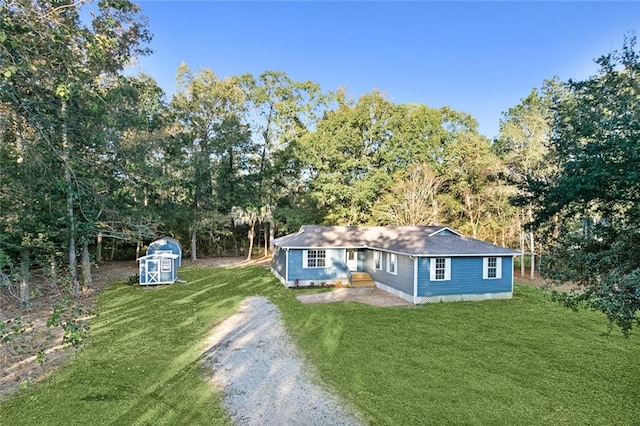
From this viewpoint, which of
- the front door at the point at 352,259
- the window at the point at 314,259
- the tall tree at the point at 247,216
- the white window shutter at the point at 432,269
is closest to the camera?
the white window shutter at the point at 432,269

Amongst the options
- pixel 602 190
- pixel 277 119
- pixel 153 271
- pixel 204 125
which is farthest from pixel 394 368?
pixel 277 119

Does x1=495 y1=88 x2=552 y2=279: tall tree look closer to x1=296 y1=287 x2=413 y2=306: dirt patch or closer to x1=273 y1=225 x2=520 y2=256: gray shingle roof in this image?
x1=273 y1=225 x2=520 y2=256: gray shingle roof

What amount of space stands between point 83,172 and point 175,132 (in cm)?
2295

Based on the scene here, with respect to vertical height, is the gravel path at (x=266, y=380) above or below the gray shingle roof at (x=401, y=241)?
below

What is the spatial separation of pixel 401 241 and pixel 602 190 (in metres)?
10.9

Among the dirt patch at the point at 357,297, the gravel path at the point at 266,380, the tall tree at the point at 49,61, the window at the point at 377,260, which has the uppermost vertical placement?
the tall tree at the point at 49,61

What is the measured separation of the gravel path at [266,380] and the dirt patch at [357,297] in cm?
404

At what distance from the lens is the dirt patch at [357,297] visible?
1365cm

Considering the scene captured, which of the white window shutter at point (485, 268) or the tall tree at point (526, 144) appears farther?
the tall tree at point (526, 144)

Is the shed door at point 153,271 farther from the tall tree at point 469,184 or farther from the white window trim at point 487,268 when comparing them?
the tall tree at point 469,184

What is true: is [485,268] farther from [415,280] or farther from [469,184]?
[469,184]

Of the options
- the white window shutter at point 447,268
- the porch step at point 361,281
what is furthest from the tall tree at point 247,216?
the white window shutter at point 447,268

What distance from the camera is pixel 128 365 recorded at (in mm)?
7301

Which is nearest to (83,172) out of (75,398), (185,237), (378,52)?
(75,398)
